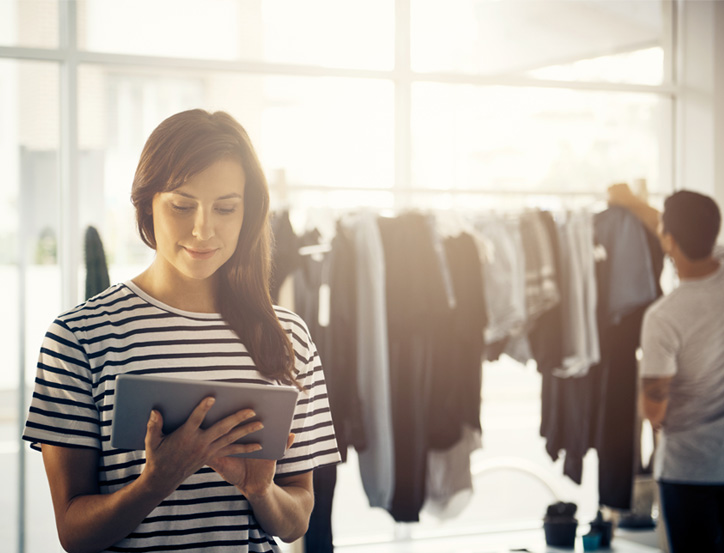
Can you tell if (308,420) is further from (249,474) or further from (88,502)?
(88,502)

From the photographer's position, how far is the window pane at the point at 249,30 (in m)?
2.83

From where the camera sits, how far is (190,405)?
962 mm

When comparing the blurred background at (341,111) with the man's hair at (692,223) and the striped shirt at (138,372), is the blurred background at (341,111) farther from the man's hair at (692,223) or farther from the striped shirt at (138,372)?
the striped shirt at (138,372)

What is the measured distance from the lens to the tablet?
940mm

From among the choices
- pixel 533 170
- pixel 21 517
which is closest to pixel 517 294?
pixel 533 170

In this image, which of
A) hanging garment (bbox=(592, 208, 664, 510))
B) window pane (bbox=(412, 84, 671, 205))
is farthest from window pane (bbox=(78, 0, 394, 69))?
hanging garment (bbox=(592, 208, 664, 510))

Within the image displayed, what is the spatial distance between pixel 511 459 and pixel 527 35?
1.98 meters

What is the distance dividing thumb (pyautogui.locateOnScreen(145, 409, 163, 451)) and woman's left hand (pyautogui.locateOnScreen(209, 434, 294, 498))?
10 cm

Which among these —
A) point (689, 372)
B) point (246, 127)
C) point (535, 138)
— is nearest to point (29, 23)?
point (246, 127)

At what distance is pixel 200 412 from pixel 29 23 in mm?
2355

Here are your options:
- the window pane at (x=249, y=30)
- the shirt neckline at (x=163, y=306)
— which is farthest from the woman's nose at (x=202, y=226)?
the window pane at (x=249, y=30)

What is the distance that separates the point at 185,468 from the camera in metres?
0.97

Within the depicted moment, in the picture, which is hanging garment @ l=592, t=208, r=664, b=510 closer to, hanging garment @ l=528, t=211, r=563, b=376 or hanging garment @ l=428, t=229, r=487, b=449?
hanging garment @ l=528, t=211, r=563, b=376

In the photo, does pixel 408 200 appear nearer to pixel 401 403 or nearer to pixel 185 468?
pixel 401 403
